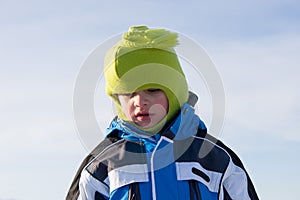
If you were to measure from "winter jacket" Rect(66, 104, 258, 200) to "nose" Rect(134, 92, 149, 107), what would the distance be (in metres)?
0.20

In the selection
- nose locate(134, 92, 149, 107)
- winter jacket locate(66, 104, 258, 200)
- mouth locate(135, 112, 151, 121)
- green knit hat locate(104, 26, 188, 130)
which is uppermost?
green knit hat locate(104, 26, 188, 130)

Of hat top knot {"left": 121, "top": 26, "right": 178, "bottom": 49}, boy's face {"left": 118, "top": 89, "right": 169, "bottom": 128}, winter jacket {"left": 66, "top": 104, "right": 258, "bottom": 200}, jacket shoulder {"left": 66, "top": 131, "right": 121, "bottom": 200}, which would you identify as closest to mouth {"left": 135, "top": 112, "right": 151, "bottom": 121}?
boy's face {"left": 118, "top": 89, "right": 169, "bottom": 128}

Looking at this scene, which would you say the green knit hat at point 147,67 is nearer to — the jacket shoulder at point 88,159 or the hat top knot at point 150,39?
the hat top knot at point 150,39

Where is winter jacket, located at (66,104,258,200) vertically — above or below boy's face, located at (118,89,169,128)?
below

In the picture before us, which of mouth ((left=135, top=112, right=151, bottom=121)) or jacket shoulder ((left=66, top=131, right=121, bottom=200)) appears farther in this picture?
jacket shoulder ((left=66, top=131, right=121, bottom=200))

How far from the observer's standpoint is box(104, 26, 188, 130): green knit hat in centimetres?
452

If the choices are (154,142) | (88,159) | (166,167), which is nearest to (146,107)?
(154,142)

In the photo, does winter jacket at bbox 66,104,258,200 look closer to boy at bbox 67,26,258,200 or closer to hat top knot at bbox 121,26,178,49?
boy at bbox 67,26,258,200

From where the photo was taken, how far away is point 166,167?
175 inches

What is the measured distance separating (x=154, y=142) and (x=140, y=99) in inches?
13.4

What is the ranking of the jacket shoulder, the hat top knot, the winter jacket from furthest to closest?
the jacket shoulder, the hat top knot, the winter jacket

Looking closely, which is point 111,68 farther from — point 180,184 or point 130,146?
point 180,184

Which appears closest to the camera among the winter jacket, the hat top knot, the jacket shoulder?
the winter jacket

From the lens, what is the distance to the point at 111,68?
462 cm
